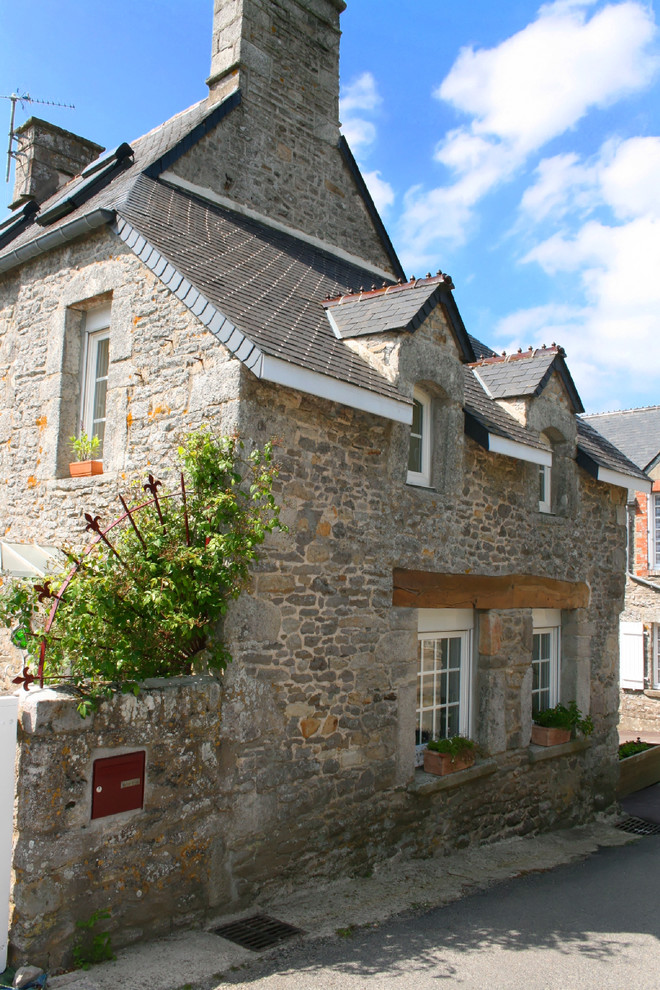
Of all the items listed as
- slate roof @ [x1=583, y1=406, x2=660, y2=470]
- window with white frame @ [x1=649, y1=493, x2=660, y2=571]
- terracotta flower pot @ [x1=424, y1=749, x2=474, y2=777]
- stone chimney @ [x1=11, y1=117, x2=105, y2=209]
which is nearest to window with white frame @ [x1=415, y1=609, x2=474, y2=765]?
terracotta flower pot @ [x1=424, y1=749, x2=474, y2=777]

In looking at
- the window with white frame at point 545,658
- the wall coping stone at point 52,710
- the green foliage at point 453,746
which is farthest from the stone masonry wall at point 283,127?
the green foliage at point 453,746

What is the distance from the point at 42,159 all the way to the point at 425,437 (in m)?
7.20

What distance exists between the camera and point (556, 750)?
29.3 feet

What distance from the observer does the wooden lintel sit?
274 inches

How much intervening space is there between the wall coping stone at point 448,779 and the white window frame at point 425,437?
8.85 feet

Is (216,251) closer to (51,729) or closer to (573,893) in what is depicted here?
(51,729)

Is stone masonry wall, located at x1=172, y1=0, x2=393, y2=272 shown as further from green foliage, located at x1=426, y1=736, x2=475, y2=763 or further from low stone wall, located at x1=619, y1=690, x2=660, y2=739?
low stone wall, located at x1=619, y1=690, x2=660, y2=739

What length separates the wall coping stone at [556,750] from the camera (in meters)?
8.61

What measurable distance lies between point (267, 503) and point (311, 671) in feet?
4.51

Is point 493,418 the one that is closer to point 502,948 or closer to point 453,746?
point 453,746

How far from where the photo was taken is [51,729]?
14.3ft

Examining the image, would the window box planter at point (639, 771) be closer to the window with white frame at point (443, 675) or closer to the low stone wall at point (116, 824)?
the window with white frame at point (443, 675)

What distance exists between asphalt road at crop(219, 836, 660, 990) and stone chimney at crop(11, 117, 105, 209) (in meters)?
9.85

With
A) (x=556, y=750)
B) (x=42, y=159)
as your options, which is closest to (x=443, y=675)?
(x=556, y=750)
